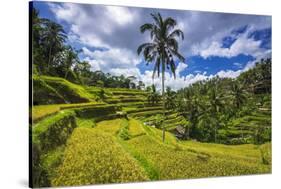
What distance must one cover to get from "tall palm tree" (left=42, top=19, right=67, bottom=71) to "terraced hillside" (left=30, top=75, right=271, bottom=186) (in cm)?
37

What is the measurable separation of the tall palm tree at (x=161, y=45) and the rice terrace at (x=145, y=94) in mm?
14

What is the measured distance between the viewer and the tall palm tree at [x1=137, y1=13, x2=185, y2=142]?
7.32 meters

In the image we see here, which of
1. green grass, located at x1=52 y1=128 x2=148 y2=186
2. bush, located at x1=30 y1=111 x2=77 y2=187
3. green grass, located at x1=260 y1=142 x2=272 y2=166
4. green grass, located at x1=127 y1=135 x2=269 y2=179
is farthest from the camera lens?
green grass, located at x1=260 y1=142 x2=272 y2=166

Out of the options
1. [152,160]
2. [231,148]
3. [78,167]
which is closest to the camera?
[78,167]

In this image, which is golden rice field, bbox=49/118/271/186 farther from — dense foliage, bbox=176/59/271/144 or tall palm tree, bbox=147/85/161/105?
tall palm tree, bbox=147/85/161/105

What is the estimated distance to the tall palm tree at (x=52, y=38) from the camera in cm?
662

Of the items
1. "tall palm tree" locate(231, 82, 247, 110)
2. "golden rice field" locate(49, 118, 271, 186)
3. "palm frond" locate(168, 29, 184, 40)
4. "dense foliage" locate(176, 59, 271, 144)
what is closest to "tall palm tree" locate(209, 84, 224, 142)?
"dense foliage" locate(176, 59, 271, 144)

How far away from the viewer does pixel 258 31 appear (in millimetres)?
8133

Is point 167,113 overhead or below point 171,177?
overhead

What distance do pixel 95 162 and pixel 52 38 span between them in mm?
1706

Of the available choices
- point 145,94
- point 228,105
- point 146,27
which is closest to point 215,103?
point 228,105

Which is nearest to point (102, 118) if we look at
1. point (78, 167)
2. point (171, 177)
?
point (78, 167)

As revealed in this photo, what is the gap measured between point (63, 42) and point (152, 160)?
6.68 ft

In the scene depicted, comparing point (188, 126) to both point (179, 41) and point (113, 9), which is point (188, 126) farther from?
point (113, 9)
